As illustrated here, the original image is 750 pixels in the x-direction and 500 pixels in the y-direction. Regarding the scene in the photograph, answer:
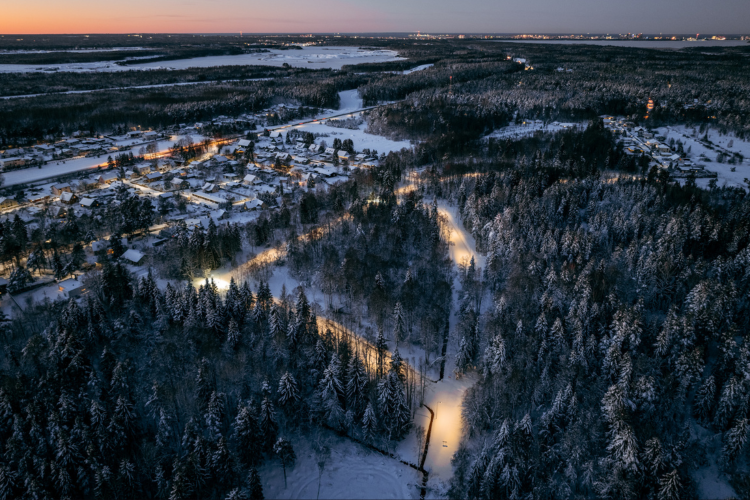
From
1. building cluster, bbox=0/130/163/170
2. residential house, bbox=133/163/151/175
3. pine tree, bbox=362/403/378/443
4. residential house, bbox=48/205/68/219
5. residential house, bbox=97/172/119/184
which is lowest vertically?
pine tree, bbox=362/403/378/443

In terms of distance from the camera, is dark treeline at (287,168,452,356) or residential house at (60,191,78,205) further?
residential house at (60,191,78,205)

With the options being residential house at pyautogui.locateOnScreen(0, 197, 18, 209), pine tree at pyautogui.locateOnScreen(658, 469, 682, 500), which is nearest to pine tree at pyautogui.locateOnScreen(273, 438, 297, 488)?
pine tree at pyautogui.locateOnScreen(658, 469, 682, 500)

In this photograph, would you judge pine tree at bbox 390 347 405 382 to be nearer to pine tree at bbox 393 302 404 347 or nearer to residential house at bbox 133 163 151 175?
pine tree at bbox 393 302 404 347

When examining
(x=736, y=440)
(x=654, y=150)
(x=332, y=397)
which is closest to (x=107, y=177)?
(x=332, y=397)

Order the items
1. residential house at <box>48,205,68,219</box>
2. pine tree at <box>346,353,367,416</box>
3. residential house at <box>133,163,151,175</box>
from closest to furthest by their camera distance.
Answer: pine tree at <box>346,353,367,416</box> < residential house at <box>48,205,68,219</box> < residential house at <box>133,163,151,175</box>

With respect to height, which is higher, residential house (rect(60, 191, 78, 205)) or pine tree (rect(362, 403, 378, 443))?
residential house (rect(60, 191, 78, 205))

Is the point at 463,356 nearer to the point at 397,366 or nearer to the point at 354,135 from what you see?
the point at 397,366

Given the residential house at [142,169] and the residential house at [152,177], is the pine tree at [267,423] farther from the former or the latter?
the residential house at [142,169]
